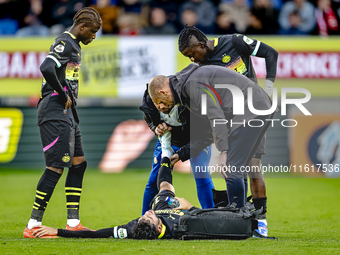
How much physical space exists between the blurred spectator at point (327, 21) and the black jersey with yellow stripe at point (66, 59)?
8.94 meters

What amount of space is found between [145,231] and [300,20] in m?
9.64

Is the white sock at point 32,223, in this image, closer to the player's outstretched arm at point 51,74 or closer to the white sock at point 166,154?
the player's outstretched arm at point 51,74

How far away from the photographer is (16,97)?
1241cm

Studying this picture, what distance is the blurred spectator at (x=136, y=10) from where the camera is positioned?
42.0 feet

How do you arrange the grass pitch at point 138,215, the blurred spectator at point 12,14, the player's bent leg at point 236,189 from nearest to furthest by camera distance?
the grass pitch at point 138,215
the player's bent leg at point 236,189
the blurred spectator at point 12,14

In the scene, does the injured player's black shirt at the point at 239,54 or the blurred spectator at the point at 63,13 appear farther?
the blurred spectator at the point at 63,13

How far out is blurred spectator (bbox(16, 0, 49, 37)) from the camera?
12.5 meters

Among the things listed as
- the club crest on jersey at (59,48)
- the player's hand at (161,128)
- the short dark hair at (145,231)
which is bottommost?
the short dark hair at (145,231)

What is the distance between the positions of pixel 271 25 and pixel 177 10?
2.42 meters

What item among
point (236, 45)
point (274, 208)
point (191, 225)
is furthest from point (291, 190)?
point (191, 225)

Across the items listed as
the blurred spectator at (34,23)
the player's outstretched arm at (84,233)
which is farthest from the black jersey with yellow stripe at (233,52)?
the blurred spectator at (34,23)

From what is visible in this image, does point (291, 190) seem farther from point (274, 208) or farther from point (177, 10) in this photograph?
point (177, 10)

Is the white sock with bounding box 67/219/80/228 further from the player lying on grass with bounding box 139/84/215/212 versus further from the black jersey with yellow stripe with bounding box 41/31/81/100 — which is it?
the black jersey with yellow stripe with bounding box 41/31/81/100

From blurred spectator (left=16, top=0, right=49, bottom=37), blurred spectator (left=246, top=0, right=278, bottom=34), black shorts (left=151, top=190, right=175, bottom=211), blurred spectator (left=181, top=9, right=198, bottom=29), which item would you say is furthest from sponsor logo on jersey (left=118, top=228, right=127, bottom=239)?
blurred spectator (left=16, top=0, right=49, bottom=37)
